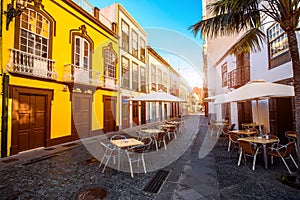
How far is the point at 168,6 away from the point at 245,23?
7.74 meters

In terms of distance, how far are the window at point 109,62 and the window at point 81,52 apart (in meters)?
1.72

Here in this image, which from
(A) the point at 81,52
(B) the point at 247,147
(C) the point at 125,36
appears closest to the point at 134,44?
(C) the point at 125,36

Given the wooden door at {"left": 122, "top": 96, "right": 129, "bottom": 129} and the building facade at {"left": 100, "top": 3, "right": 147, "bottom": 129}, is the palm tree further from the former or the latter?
the wooden door at {"left": 122, "top": 96, "right": 129, "bottom": 129}

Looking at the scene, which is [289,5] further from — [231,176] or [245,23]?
[231,176]

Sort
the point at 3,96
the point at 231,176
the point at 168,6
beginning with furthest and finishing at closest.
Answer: the point at 168,6 < the point at 3,96 < the point at 231,176

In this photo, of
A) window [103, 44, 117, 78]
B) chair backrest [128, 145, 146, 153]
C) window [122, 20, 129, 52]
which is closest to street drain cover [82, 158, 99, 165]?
chair backrest [128, 145, 146, 153]

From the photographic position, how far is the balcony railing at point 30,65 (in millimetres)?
6589

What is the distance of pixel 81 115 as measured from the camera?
33.0 feet

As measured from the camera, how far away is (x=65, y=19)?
9141 millimetres

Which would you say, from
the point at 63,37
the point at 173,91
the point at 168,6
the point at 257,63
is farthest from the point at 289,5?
the point at 173,91

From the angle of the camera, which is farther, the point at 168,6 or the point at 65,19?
the point at 168,6

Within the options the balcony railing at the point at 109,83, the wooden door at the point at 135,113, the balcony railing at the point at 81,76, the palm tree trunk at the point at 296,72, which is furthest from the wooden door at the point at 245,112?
the balcony railing at the point at 81,76

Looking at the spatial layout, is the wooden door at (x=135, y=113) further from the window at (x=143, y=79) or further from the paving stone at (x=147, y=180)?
the paving stone at (x=147, y=180)

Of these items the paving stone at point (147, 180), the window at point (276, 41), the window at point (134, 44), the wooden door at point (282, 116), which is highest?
the window at point (134, 44)
